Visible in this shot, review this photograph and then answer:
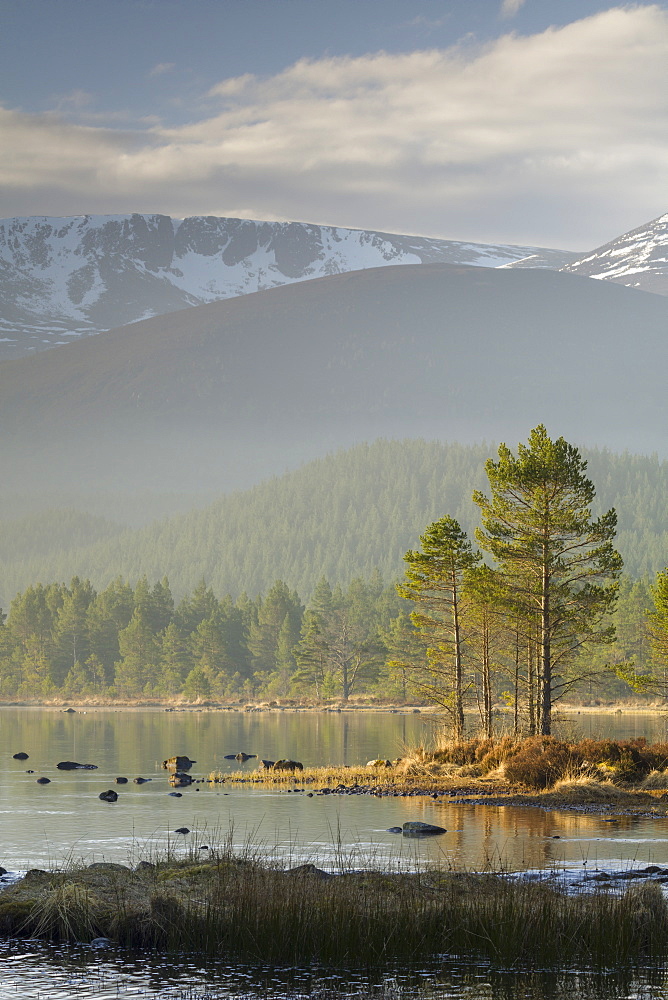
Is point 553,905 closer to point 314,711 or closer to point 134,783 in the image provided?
point 134,783

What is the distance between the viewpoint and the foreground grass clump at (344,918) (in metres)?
19.1

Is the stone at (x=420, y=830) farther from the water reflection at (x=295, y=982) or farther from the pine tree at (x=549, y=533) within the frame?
the pine tree at (x=549, y=533)

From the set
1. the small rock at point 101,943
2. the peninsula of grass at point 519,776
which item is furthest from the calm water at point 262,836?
the peninsula of grass at point 519,776

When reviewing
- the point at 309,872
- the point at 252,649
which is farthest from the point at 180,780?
the point at 252,649

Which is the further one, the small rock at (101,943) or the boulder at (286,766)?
the boulder at (286,766)

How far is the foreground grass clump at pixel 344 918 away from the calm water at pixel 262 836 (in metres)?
0.60

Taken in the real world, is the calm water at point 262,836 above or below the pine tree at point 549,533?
below

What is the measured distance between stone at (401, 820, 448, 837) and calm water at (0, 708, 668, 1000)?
64 cm

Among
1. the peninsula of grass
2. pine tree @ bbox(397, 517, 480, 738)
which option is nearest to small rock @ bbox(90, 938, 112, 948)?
the peninsula of grass

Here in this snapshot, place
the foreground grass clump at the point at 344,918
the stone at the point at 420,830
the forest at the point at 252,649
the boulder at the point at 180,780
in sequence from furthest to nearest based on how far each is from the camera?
the forest at the point at 252,649
the boulder at the point at 180,780
the stone at the point at 420,830
the foreground grass clump at the point at 344,918

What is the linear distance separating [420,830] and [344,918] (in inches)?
561

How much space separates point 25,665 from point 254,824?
139 m

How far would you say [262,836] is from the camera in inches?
1320

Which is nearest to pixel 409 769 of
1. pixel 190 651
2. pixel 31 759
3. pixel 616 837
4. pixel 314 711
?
pixel 616 837
